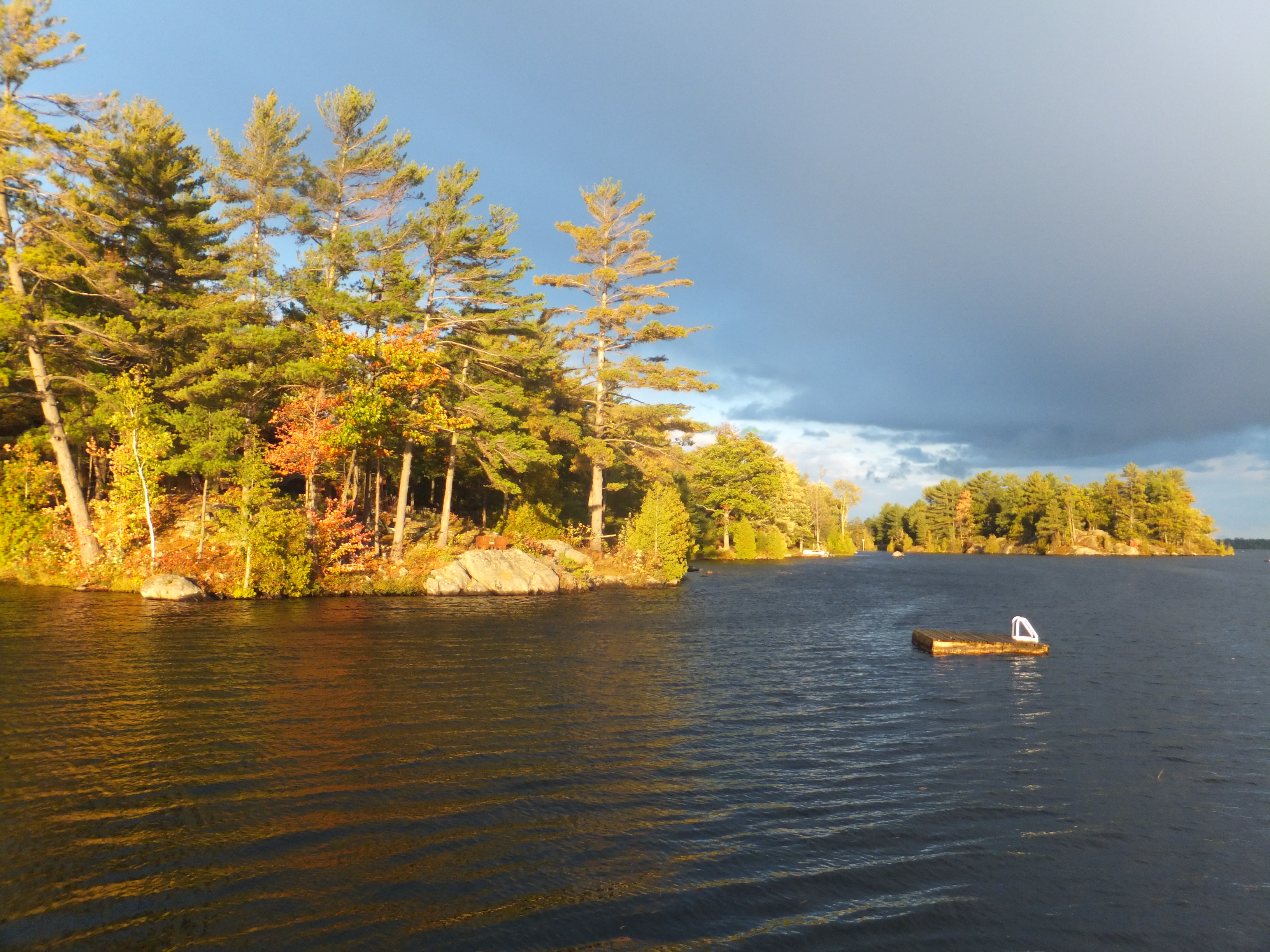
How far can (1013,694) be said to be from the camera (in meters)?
16.7

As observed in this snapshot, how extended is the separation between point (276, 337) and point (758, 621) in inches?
988

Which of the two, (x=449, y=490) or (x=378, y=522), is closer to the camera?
(x=378, y=522)

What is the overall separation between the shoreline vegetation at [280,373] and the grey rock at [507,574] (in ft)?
1.18

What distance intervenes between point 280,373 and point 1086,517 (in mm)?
149283

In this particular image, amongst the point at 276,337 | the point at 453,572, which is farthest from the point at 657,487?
the point at 276,337

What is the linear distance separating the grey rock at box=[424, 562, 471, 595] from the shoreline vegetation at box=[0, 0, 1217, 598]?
0.15 metres

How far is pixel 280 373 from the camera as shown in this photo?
32812 millimetres

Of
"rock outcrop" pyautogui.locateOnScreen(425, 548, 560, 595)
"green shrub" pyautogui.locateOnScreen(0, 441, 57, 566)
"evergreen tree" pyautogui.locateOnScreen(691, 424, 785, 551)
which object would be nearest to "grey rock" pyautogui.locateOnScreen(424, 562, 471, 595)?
"rock outcrop" pyautogui.locateOnScreen(425, 548, 560, 595)

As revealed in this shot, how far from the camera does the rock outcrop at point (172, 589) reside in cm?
2659

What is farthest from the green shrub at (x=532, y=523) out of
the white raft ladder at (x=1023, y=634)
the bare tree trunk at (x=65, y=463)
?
the white raft ladder at (x=1023, y=634)

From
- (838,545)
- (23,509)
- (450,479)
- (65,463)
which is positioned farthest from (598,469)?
(838,545)

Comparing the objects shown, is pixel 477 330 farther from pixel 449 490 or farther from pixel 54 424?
pixel 54 424

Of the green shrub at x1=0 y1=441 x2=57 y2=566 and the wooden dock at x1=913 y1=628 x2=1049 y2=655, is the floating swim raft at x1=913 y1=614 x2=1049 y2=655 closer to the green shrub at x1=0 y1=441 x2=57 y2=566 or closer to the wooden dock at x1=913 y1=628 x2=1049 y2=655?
the wooden dock at x1=913 y1=628 x2=1049 y2=655

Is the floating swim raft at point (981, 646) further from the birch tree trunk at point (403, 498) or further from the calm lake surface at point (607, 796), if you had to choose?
the birch tree trunk at point (403, 498)
